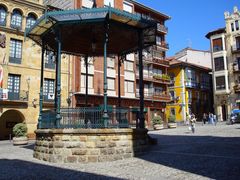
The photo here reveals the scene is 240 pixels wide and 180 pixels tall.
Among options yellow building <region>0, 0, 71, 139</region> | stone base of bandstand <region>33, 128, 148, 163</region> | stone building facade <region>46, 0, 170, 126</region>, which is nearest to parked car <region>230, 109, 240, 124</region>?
stone building facade <region>46, 0, 170, 126</region>

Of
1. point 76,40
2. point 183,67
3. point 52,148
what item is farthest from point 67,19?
point 183,67

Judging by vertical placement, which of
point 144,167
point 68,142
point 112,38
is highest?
point 112,38

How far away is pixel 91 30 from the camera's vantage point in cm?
1452

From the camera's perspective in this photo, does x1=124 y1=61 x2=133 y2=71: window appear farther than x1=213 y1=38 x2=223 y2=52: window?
No

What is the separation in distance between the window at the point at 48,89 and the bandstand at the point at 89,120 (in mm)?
15623

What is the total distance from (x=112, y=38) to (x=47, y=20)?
4052 millimetres

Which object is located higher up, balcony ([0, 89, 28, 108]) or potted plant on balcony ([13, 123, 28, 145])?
balcony ([0, 89, 28, 108])

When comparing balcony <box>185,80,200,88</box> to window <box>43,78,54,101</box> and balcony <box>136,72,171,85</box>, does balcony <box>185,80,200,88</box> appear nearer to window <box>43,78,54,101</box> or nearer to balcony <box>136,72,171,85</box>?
balcony <box>136,72,171,85</box>

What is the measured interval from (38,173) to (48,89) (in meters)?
22.1

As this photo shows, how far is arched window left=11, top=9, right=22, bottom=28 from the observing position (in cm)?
2869

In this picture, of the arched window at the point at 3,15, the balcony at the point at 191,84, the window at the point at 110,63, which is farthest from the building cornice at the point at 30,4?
the balcony at the point at 191,84

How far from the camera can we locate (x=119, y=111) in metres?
12.5

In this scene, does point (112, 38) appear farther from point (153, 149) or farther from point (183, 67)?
point (183, 67)

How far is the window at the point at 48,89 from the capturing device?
97.9 ft
